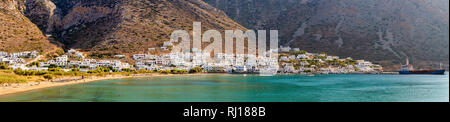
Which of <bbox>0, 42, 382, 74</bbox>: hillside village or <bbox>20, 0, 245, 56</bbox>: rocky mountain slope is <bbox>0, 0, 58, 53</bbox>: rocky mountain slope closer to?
<bbox>0, 42, 382, 74</bbox>: hillside village

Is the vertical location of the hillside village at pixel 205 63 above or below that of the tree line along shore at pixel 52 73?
above

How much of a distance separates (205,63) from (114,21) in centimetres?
2012

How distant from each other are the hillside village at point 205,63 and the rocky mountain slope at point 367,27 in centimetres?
871

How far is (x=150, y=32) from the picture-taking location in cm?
7544

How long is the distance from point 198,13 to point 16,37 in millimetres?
38274

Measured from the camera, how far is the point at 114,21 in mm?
76875

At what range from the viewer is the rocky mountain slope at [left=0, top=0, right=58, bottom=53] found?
63438mm

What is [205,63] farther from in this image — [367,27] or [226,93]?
[367,27]

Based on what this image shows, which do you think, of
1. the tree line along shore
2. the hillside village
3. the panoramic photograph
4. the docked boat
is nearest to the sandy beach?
the panoramic photograph

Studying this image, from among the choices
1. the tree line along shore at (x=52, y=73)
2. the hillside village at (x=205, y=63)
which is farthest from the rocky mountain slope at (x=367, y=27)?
the tree line along shore at (x=52, y=73)

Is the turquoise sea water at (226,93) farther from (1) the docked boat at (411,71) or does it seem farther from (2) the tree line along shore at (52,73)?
(1) the docked boat at (411,71)

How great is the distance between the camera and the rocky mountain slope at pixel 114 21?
71.6 meters

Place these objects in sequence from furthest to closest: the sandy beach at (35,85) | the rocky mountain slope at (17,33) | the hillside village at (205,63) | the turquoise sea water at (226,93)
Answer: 1. the rocky mountain slope at (17,33)
2. the hillside village at (205,63)
3. the sandy beach at (35,85)
4. the turquoise sea water at (226,93)

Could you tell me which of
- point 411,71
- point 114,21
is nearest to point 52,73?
point 114,21
